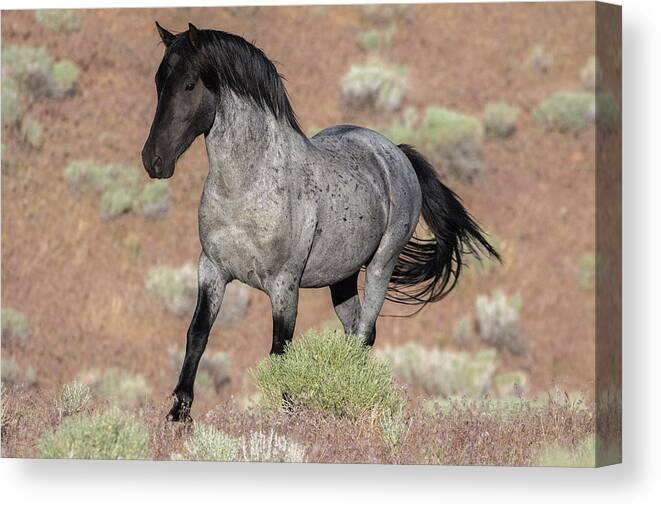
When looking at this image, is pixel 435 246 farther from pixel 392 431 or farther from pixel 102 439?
pixel 102 439

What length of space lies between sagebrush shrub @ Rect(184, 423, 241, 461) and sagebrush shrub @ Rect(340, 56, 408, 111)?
478cm

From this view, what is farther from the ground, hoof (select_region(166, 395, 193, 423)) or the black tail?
the black tail

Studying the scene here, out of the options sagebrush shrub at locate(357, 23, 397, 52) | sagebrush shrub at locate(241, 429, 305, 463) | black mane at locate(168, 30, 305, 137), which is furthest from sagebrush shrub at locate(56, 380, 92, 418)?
sagebrush shrub at locate(357, 23, 397, 52)

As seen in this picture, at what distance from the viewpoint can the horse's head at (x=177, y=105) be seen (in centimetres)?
1075

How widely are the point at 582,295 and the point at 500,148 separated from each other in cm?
323

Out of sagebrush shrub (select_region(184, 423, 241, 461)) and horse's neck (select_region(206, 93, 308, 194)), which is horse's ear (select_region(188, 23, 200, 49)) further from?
sagebrush shrub (select_region(184, 423, 241, 461))

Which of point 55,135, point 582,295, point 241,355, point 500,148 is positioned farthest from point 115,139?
point 582,295

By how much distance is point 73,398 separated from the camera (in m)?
12.2

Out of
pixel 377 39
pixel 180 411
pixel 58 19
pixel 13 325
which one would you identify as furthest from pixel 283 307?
pixel 377 39

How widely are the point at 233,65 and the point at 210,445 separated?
258cm

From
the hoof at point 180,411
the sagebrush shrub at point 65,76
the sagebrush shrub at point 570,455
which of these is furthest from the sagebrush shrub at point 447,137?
the hoof at point 180,411

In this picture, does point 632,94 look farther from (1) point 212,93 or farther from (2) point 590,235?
(1) point 212,93

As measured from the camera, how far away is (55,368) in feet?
43.9

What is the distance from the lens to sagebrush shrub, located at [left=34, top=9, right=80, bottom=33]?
12711 millimetres
